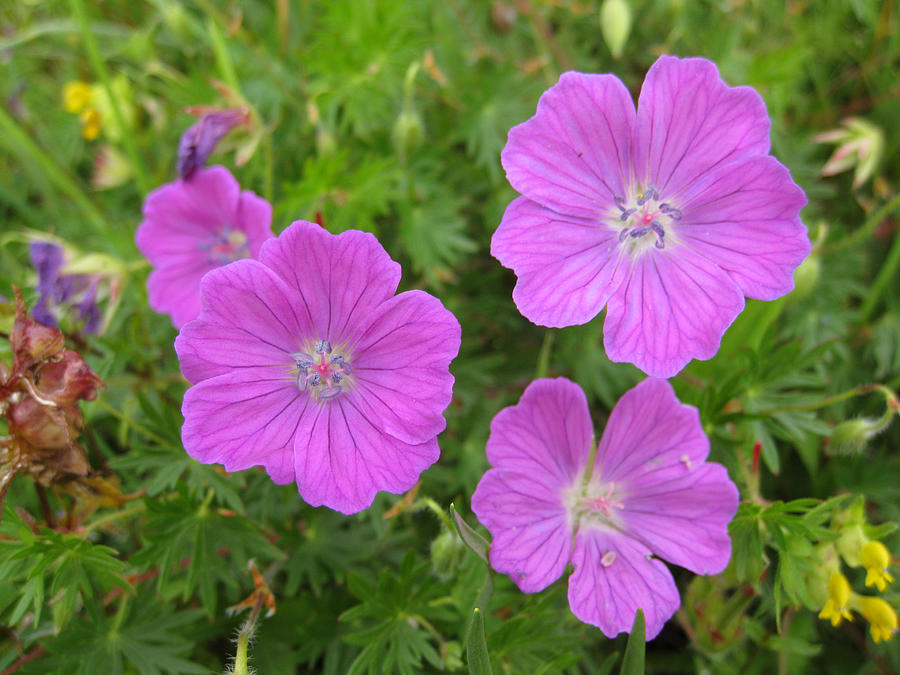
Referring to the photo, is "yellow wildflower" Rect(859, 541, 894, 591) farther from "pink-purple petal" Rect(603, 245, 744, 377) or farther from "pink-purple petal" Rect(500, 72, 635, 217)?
"pink-purple petal" Rect(500, 72, 635, 217)

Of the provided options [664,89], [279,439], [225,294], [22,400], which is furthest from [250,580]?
[664,89]

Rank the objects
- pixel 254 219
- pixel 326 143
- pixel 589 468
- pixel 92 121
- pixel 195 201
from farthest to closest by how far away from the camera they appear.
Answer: pixel 92 121
pixel 326 143
pixel 195 201
pixel 254 219
pixel 589 468

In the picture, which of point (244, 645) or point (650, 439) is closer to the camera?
point (244, 645)

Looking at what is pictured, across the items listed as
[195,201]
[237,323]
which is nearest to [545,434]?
[237,323]

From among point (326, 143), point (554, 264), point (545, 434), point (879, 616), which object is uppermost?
point (554, 264)

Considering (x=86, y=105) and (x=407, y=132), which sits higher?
(x=407, y=132)

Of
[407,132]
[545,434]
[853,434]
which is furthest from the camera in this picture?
[407,132]

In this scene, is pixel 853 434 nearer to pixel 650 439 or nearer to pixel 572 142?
pixel 650 439

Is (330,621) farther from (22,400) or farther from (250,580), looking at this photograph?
(22,400)
